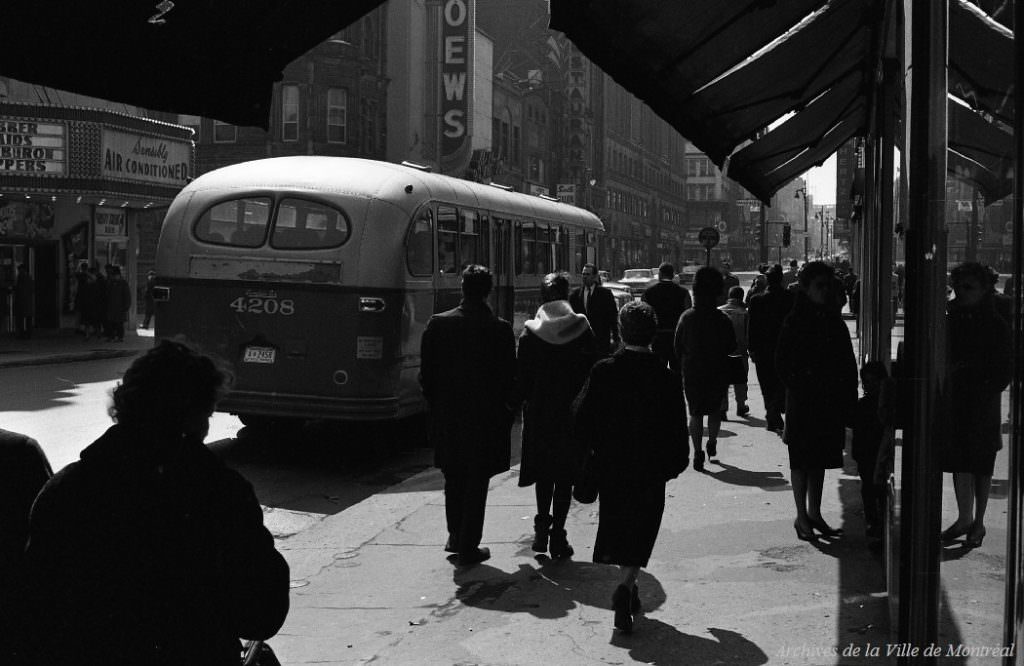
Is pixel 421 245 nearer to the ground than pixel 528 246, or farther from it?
nearer to the ground

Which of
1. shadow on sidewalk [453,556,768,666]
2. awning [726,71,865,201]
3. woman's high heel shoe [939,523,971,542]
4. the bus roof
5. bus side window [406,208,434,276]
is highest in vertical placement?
awning [726,71,865,201]

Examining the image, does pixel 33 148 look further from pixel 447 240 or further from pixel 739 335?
A: pixel 739 335

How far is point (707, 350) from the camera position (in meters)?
11.2

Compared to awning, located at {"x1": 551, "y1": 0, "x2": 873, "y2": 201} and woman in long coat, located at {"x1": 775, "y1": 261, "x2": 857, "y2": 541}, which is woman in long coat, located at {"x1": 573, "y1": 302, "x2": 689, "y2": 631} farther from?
woman in long coat, located at {"x1": 775, "y1": 261, "x2": 857, "y2": 541}

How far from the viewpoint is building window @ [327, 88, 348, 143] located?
162ft

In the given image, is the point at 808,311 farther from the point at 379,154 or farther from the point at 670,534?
the point at 379,154

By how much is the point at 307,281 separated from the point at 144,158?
68.1 ft

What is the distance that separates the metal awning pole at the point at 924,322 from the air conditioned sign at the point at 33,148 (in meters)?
27.8

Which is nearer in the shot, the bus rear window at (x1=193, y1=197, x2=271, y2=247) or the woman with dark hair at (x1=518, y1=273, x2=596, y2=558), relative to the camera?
the woman with dark hair at (x1=518, y1=273, x2=596, y2=558)

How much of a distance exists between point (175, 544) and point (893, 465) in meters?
3.27

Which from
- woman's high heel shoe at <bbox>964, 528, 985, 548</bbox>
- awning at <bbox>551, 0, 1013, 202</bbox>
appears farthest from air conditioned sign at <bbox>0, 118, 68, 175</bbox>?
woman's high heel shoe at <bbox>964, 528, 985, 548</bbox>

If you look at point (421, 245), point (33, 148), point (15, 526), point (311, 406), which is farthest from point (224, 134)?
point (15, 526)

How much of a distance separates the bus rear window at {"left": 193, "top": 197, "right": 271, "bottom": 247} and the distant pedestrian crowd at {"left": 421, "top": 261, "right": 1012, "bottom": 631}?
4538mm

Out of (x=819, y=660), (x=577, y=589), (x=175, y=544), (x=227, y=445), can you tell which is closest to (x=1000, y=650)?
(x=175, y=544)
